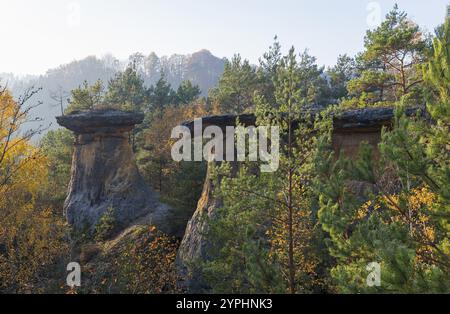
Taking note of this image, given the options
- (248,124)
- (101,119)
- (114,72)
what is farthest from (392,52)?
(114,72)

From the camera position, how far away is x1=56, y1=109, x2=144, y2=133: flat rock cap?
941 inches

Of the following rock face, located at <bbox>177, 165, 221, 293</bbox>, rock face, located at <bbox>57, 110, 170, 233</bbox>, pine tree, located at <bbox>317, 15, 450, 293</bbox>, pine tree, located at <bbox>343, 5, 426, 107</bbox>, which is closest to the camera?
pine tree, located at <bbox>317, 15, 450, 293</bbox>

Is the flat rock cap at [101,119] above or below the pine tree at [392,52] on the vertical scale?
below

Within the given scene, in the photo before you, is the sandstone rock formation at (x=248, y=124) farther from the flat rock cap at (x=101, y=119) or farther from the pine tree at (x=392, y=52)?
the flat rock cap at (x=101, y=119)

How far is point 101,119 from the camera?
23.9 meters

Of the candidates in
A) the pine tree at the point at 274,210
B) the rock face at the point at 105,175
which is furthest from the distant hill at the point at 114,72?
the pine tree at the point at 274,210

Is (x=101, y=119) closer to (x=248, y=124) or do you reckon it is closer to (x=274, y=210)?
(x=248, y=124)

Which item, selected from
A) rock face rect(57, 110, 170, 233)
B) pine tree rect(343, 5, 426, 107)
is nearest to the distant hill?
rock face rect(57, 110, 170, 233)


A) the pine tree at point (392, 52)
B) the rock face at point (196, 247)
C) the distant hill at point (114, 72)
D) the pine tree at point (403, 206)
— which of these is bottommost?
the rock face at point (196, 247)

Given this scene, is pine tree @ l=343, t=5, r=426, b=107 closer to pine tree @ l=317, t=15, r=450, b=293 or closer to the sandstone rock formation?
the sandstone rock formation

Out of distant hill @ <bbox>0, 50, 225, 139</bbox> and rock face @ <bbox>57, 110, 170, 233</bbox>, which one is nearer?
rock face @ <bbox>57, 110, 170, 233</bbox>

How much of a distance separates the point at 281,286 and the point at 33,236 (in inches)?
633

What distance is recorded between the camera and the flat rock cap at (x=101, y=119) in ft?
78.4

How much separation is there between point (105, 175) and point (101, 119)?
3930 millimetres
